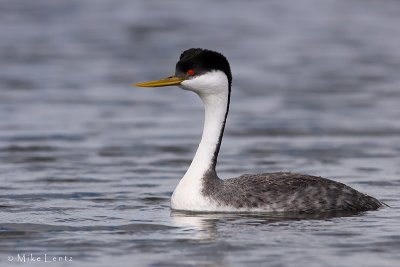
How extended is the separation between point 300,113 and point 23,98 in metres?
5.78

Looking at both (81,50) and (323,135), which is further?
(81,50)

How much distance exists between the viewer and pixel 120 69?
30.8m

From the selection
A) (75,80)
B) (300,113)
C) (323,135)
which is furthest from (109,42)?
(323,135)

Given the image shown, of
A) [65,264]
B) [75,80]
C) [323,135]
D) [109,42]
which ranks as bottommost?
[65,264]

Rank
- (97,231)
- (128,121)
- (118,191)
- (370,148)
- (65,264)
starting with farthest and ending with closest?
(128,121) < (370,148) < (118,191) < (97,231) < (65,264)

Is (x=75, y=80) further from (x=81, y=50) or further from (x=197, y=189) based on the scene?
(x=197, y=189)

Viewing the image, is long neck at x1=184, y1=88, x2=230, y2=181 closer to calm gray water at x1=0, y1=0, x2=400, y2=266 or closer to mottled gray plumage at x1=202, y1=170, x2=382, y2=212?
mottled gray plumage at x1=202, y1=170, x2=382, y2=212

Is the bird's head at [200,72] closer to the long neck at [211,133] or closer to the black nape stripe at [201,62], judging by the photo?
the black nape stripe at [201,62]

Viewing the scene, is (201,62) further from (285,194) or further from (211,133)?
(285,194)

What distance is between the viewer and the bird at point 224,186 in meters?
14.3

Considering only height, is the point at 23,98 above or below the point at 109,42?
below

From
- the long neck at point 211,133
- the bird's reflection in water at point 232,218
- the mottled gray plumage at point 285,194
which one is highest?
the long neck at point 211,133

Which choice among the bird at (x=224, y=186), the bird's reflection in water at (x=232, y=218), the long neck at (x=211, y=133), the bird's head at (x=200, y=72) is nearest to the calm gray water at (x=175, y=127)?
the bird's reflection in water at (x=232, y=218)

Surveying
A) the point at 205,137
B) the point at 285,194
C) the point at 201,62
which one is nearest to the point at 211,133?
the point at 205,137
